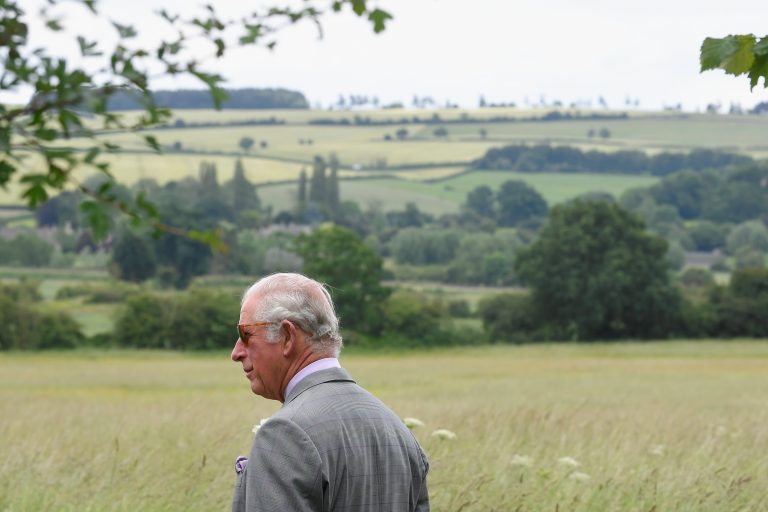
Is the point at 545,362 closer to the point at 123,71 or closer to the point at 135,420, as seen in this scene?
the point at 135,420

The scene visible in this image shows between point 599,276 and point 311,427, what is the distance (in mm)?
82018

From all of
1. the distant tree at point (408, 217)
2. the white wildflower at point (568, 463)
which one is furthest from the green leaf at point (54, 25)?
the distant tree at point (408, 217)

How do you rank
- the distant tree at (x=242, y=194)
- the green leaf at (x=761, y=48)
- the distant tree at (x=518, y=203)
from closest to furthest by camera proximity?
the green leaf at (x=761, y=48), the distant tree at (x=242, y=194), the distant tree at (x=518, y=203)

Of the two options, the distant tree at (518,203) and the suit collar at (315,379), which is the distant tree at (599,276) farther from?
the distant tree at (518,203)

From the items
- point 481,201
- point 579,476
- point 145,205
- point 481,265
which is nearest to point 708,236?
point 481,201

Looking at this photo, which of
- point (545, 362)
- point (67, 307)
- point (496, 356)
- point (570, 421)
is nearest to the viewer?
point (570, 421)

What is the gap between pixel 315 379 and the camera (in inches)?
169

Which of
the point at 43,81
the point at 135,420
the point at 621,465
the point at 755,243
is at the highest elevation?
the point at 43,81

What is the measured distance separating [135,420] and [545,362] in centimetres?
4104

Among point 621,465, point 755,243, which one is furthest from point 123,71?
point 755,243

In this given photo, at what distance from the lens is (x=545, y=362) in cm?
5409

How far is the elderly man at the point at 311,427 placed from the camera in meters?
3.99

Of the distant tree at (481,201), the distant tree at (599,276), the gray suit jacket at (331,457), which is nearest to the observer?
the gray suit jacket at (331,457)

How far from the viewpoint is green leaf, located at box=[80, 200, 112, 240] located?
3391 millimetres
